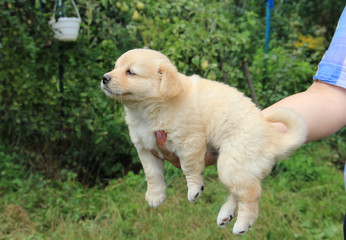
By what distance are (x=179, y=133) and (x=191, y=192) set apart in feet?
1.07

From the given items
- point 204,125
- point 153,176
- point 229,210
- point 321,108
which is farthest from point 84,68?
point 321,108

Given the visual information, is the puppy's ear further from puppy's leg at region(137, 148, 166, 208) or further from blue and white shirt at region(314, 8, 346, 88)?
blue and white shirt at region(314, 8, 346, 88)

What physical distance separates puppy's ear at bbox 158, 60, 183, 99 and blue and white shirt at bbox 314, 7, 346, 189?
2.24 feet

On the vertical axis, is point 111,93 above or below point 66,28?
above

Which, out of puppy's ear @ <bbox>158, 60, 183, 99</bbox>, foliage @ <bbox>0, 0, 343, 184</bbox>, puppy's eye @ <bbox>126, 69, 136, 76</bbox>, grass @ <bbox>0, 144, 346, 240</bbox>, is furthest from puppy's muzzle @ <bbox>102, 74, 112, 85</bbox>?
foliage @ <bbox>0, 0, 343, 184</bbox>

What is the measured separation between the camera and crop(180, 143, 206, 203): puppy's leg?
188 centimetres

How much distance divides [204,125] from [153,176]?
1.52ft

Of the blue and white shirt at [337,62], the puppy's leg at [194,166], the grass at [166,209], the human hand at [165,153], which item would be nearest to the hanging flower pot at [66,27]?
the grass at [166,209]

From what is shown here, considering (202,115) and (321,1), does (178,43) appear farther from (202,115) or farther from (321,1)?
(321,1)

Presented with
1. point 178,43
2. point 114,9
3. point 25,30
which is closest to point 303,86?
point 178,43

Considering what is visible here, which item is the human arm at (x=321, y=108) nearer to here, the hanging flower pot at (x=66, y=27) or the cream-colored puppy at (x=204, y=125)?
the cream-colored puppy at (x=204, y=125)

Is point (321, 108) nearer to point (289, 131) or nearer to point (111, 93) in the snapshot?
point (289, 131)

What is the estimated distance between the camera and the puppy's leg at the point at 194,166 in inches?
74.2

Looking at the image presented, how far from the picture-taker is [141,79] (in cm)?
191
